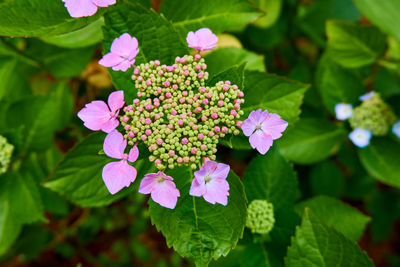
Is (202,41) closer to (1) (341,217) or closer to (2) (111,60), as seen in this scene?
(2) (111,60)

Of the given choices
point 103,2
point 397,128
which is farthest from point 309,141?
point 103,2

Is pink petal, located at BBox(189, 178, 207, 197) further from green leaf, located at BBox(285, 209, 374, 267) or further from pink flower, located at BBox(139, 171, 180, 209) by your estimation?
green leaf, located at BBox(285, 209, 374, 267)

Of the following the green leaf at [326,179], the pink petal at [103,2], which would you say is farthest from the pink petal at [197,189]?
the green leaf at [326,179]

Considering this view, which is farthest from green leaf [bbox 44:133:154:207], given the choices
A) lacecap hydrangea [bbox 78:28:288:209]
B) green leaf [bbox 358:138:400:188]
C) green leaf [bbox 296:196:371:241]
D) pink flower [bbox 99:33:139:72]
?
green leaf [bbox 358:138:400:188]

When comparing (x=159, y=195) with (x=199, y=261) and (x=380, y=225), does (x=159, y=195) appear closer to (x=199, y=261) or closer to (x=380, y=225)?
(x=199, y=261)

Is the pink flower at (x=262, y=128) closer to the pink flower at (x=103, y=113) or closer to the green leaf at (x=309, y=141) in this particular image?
the pink flower at (x=103, y=113)

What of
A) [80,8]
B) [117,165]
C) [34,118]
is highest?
[80,8]
